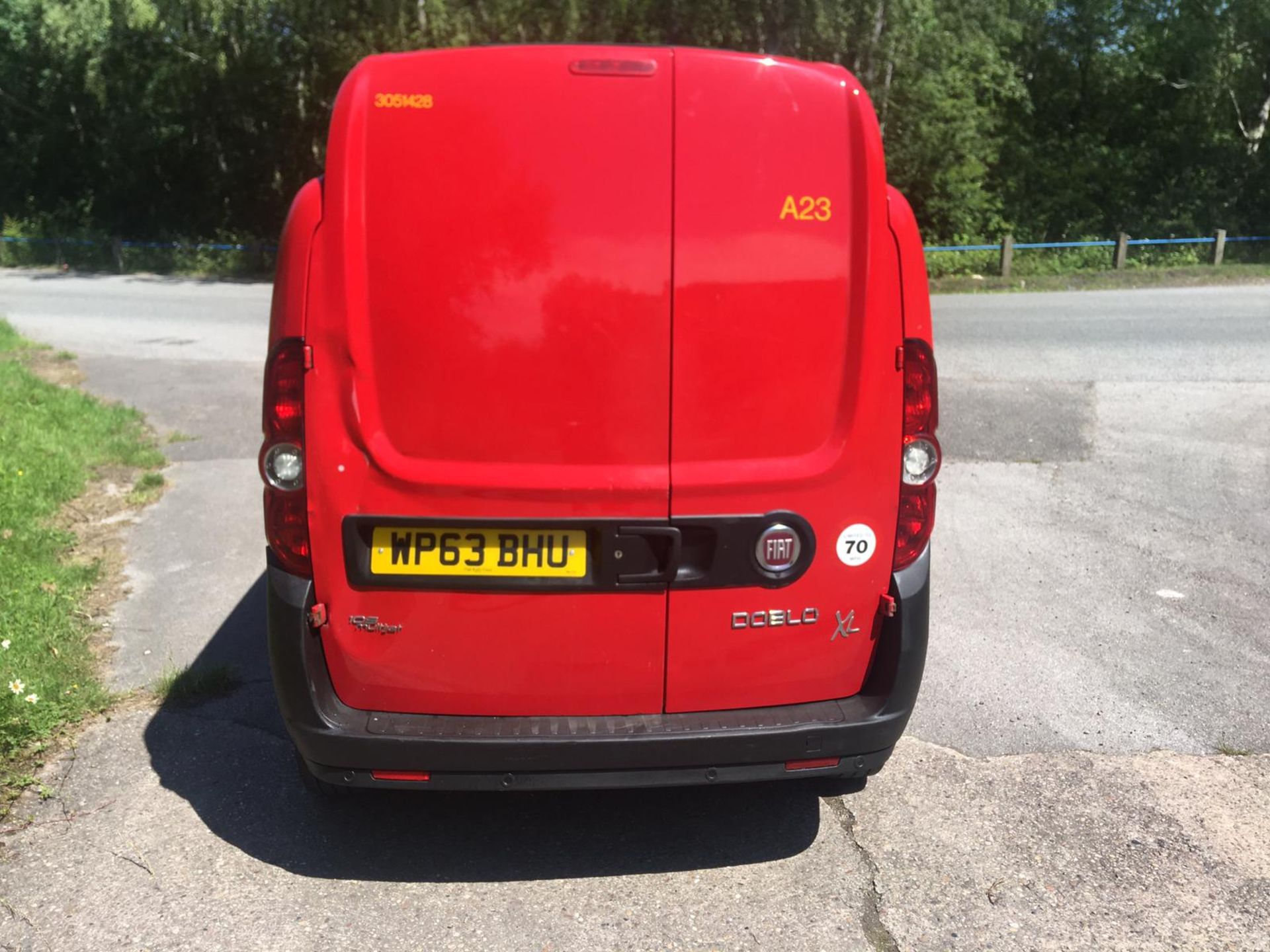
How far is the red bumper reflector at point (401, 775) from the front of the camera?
3.10m

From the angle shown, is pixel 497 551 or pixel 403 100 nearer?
pixel 403 100

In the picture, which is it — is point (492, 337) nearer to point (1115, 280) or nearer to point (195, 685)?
point (195, 685)

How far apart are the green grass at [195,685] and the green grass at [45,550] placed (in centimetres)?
23

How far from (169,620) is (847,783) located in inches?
132

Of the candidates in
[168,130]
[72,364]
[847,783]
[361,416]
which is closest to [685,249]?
[361,416]

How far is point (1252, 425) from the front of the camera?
869 centimetres

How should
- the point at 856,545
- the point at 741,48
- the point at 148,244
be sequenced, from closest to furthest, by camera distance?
the point at 856,545
the point at 741,48
the point at 148,244

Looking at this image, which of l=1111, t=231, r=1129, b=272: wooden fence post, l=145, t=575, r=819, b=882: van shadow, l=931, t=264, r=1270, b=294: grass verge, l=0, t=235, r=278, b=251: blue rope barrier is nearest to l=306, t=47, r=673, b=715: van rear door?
l=145, t=575, r=819, b=882: van shadow

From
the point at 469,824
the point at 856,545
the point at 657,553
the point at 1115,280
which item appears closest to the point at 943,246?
the point at 1115,280

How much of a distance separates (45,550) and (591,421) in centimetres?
435

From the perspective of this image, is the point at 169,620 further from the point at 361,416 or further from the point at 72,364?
the point at 72,364

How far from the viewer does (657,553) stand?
305cm

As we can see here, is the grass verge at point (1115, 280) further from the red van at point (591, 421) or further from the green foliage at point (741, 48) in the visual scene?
the red van at point (591, 421)

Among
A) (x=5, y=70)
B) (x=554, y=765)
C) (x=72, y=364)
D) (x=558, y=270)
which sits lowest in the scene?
(x=72, y=364)
